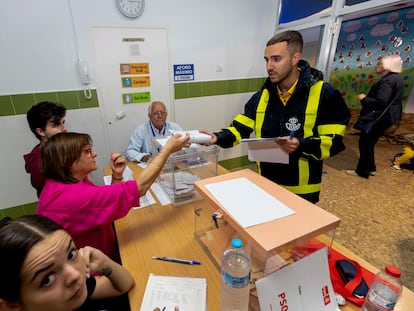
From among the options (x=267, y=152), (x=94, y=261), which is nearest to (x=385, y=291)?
(x=267, y=152)

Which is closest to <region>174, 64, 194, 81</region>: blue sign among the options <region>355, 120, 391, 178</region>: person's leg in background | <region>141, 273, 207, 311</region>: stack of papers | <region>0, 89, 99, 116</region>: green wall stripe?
<region>0, 89, 99, 116</region>: green wall stripe

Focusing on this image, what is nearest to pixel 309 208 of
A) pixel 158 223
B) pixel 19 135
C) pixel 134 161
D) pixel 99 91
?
pixel 158 223

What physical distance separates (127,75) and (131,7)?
669 mm

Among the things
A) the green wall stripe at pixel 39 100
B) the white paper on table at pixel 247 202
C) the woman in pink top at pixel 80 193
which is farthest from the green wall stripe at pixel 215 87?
the white paper on table at pixel 247 202

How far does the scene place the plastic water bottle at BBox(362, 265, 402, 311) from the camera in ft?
2.21

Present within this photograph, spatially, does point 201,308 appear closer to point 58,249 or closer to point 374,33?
point 58,249

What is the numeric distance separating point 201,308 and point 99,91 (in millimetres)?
2356

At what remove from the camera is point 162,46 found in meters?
2.60

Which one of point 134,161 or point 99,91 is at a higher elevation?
point 99,91

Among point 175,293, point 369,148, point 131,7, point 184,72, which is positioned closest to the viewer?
point 175,293

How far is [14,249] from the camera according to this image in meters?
0.56

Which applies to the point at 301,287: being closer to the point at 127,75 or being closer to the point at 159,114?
the point at 159,114

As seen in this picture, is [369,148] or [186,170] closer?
[186,170]

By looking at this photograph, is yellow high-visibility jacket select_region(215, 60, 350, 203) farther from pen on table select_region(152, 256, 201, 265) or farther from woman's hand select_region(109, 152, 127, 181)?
pen on table select_region(152, 256, 201, 265)
